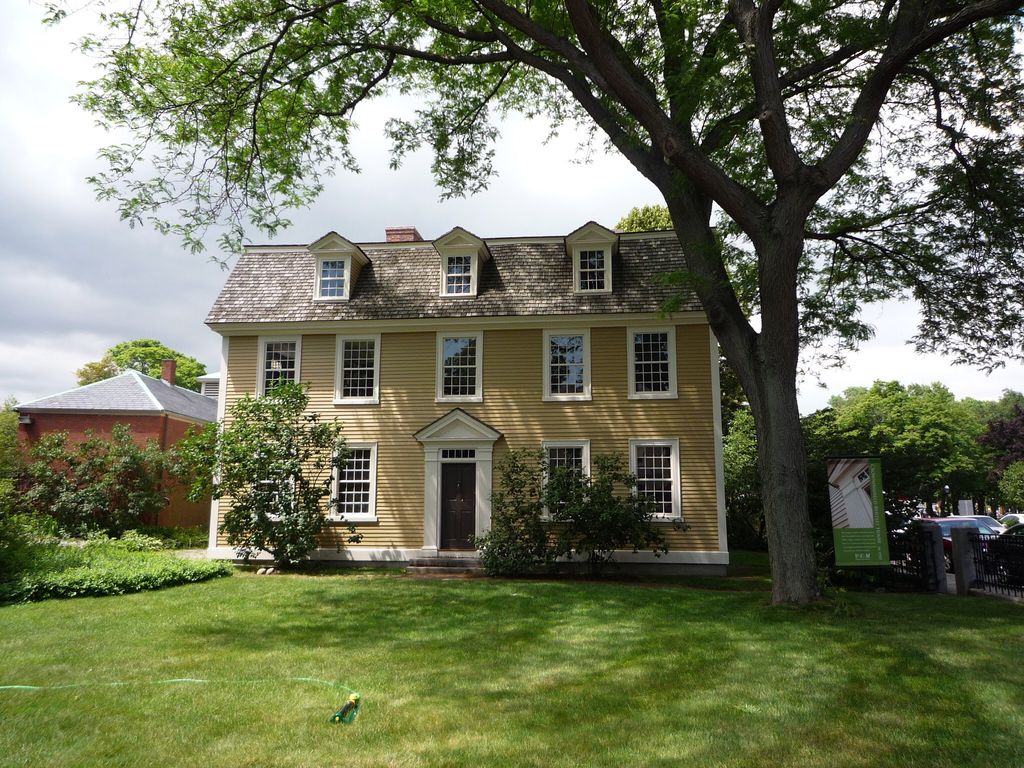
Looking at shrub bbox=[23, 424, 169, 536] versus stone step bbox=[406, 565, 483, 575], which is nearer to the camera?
stone step bbox=[406, 565, 483, 575]

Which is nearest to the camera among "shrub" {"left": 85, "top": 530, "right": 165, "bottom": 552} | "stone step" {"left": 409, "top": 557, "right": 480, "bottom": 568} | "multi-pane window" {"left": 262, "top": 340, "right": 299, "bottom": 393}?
"shrub" {"left": 85, "top": 530, "right": 165, "bottom": 552}

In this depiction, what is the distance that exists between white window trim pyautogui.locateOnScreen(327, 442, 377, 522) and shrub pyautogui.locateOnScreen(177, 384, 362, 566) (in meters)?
0.54

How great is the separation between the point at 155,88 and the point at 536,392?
10454 mm

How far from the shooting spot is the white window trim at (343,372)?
17.5m

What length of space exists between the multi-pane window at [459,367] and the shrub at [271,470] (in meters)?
3.04

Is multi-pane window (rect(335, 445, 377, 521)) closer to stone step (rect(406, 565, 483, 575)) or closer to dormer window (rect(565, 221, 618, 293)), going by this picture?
stone step (rect(406, 565, 483, 575))

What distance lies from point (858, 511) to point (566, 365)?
830 centimetres

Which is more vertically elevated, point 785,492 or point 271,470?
point 271,470

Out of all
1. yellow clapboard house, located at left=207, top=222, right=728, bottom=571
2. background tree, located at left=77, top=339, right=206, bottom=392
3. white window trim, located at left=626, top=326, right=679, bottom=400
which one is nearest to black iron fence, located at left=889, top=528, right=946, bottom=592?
yellow clapboard house, located at left=207, top=222, right=728, bottom=571

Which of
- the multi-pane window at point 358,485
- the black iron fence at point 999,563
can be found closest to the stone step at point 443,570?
the multi-pane window at point 358,485

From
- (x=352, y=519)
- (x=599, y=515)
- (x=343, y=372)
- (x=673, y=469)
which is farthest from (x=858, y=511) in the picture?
(x=343, y=372)

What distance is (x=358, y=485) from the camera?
56.6ft

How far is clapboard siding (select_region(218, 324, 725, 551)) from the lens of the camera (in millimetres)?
16281

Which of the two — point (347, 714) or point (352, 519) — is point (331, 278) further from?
point (347, 714)
